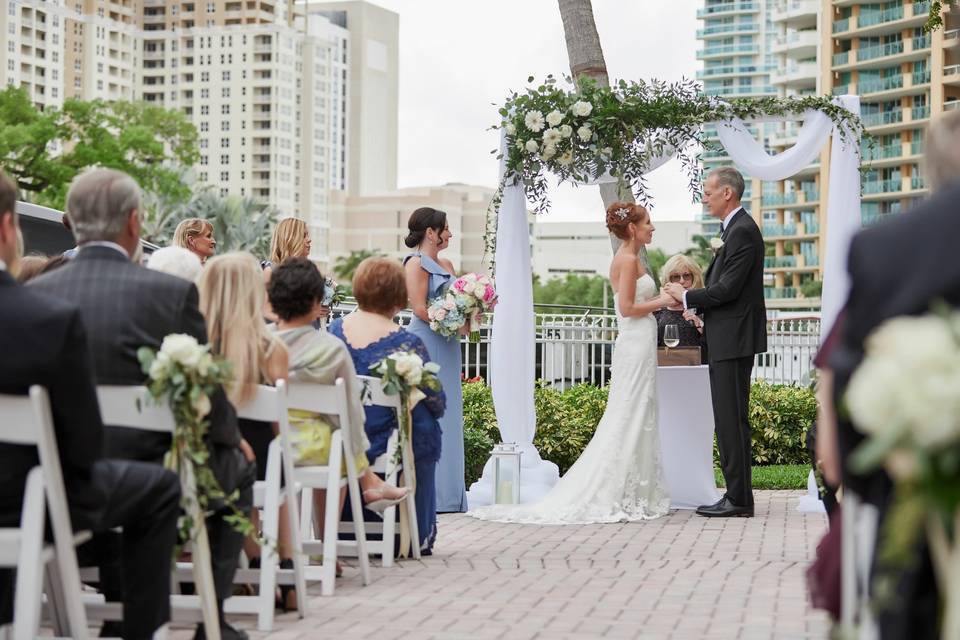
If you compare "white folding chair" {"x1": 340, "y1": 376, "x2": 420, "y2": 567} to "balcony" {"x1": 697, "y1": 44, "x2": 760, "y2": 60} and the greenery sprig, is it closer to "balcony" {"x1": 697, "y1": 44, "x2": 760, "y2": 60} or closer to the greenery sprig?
the greenery sprig

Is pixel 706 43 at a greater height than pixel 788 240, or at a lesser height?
greater

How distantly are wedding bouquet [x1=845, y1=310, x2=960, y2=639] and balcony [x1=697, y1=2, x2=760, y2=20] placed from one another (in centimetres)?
17289

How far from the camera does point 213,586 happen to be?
5.47 m

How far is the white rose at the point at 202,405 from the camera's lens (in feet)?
16.8

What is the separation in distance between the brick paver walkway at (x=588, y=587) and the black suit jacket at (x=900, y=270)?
3.10 meters

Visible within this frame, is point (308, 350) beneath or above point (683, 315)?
beneath

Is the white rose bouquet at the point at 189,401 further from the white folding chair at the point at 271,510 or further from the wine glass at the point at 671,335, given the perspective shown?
the wine glass at the point at 671,335

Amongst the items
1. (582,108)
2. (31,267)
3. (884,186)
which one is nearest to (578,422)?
(582,108)

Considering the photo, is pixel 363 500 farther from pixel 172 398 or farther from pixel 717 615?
pixel 172 398

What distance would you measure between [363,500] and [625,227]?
3504mm

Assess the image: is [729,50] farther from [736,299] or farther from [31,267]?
[31,267]

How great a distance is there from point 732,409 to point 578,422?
12.2ft

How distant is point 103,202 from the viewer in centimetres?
519

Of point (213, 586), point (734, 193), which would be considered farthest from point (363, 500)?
point (734, 193)
